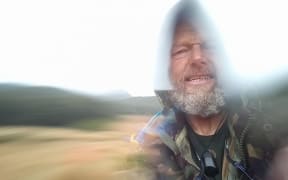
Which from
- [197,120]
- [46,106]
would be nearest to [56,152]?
[46,106]

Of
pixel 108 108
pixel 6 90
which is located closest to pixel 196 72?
pixel 108 108

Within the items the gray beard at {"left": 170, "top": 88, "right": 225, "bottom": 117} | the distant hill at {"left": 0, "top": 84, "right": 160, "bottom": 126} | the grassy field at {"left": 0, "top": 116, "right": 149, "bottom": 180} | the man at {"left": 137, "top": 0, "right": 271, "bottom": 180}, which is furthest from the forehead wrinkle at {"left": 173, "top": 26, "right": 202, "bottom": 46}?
the distant hill at {"left": 0, "top": 84, "right": 160, "bottom": 126}

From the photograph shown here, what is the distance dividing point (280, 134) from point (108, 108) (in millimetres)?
1446

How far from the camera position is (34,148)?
97.0 inches

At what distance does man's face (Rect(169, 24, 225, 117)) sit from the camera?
106cm

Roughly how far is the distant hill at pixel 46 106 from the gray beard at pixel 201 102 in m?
1.03

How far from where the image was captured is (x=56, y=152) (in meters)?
2.39

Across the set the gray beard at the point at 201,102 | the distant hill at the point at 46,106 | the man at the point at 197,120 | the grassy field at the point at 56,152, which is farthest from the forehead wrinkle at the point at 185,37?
the distant hill at the point at 46,106

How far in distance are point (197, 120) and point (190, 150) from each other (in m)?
0.12

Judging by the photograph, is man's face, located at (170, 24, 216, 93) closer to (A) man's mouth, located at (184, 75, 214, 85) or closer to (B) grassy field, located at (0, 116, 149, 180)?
(A) man's mouth, located at (184, 75, 214, 85)

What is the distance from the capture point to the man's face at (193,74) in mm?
1061

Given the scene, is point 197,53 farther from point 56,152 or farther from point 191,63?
point 56,152

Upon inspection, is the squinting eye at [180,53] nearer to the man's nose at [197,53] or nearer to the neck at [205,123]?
the man's nose at [197,53]

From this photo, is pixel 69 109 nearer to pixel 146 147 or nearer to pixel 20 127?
pixel 20 127
